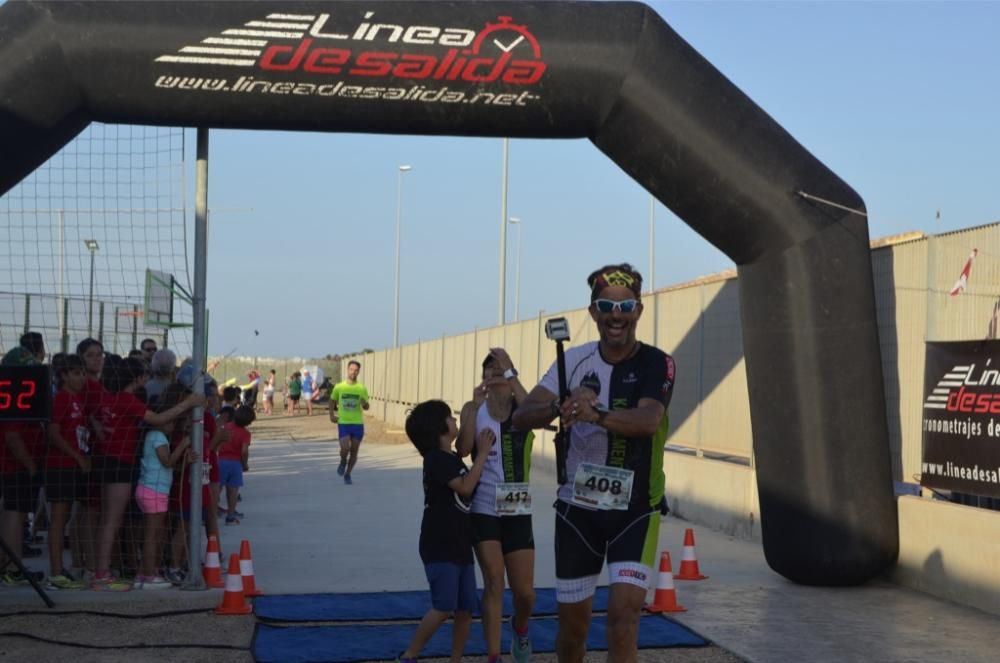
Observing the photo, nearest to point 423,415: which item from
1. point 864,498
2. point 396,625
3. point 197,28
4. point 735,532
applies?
point 396,625

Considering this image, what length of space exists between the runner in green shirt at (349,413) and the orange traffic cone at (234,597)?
10.1 meters

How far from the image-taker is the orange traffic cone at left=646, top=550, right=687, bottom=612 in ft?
30.6

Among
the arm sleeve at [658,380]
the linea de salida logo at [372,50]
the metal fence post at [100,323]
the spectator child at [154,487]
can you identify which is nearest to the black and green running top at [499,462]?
the arm sleeve at [658,380]

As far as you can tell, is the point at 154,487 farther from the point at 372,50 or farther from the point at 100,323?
the point at 372,50

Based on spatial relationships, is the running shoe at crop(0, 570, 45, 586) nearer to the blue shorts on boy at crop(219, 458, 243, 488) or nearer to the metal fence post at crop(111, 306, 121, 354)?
the metal fence post at crop(111, 306, 121, 354)

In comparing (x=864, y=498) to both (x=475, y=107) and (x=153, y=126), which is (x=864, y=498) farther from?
(x=153, y=126)

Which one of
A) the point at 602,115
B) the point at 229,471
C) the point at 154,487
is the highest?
the point at 602,115

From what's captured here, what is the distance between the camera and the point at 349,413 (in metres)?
19.6

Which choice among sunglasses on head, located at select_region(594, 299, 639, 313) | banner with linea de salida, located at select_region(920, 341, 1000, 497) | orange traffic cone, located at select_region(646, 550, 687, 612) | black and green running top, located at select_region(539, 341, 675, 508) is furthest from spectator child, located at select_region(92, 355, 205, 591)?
banner with linea de salida, located at select_region(920, 341, 1000, 497)

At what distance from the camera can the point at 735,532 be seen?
1401cm

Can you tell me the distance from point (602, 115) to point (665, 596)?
358 cm

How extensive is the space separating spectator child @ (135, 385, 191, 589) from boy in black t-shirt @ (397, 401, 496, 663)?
3.44m

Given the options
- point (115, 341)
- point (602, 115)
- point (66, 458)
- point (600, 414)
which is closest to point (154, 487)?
point (66, 458)

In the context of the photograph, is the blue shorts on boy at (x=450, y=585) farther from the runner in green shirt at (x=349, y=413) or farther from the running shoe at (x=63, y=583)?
the runner in green shirt at (x=349, y=413)
